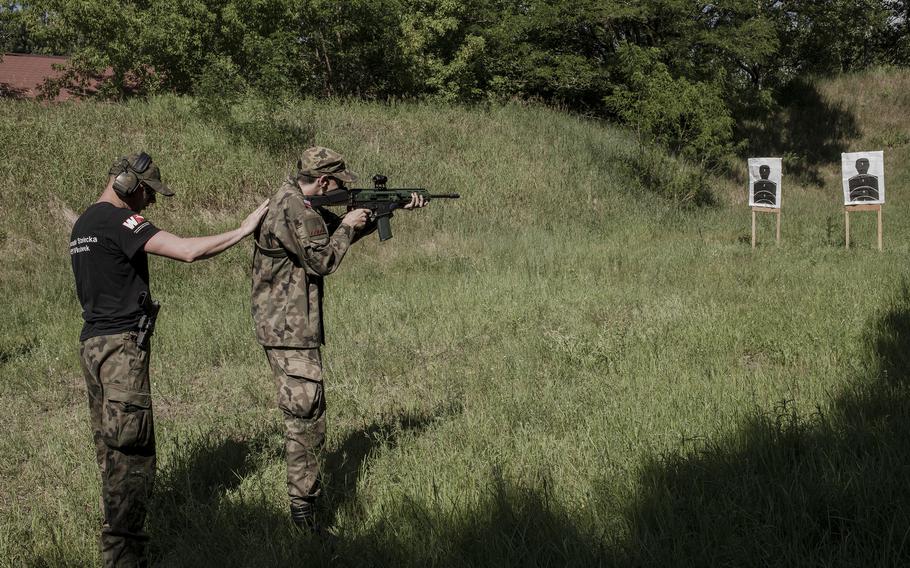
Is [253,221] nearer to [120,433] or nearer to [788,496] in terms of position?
[120,433]

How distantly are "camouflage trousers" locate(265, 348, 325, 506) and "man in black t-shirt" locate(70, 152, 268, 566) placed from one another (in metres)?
0.73

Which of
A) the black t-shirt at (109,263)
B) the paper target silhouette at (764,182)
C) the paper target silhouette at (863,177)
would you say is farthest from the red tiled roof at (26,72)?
the black t-shirt at (109,263)

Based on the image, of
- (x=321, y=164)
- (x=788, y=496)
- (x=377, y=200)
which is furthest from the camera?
(x=377, y=200)

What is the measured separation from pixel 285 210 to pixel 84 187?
1170cm

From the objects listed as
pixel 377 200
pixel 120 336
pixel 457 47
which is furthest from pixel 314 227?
pixel 457 47

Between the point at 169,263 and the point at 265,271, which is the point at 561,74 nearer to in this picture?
the point at 169,263

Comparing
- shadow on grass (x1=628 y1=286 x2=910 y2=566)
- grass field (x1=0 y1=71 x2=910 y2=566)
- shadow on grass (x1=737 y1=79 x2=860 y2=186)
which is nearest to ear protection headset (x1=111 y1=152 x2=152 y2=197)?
grass field (x1=0 y1=71 x2=910 y2=566)

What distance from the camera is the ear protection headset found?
3.89 m

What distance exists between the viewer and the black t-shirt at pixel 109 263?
3822 millimetres

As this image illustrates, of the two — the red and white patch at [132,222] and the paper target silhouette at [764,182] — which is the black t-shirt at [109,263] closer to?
the red and white patch at [132,222]

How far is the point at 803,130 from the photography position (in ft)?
91.7

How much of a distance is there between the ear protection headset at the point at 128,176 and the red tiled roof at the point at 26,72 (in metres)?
33.5

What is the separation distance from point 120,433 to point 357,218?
1.78 m

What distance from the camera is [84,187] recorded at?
14.0 metres
